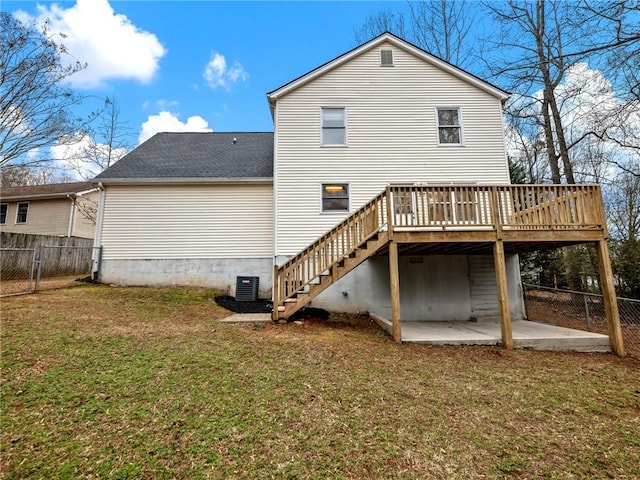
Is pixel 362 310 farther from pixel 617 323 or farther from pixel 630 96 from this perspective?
pixel 630 96

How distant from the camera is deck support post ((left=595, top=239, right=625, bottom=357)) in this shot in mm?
6515

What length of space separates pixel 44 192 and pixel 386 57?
2077 centimetres

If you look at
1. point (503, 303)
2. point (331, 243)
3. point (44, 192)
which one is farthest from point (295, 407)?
point (44, 192)

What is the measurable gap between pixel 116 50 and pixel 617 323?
62.3 feet

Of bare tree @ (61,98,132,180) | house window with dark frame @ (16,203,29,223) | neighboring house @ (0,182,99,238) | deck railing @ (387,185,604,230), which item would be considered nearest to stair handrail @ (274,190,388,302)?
deck railing @ (387,185,604,230)

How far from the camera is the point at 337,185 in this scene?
10586 millimetres

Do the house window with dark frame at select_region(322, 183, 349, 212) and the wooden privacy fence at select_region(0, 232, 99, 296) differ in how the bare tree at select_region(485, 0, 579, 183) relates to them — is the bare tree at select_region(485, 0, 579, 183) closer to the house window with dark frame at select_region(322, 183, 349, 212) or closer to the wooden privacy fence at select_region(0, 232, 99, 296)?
the house window with dark frame at select_region(322, 183, 349, 212)

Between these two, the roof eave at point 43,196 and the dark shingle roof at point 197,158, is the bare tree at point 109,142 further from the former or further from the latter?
the dark shingle roof at point 197,158

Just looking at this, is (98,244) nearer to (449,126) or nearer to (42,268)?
(42,268)

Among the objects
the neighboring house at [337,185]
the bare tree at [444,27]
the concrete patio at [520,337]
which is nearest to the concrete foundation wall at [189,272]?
the neighboring house at [337,185]

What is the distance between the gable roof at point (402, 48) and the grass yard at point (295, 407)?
873 cm

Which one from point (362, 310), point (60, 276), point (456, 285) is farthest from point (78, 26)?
point (456, 285)

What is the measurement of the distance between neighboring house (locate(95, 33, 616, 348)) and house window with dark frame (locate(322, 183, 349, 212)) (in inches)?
1.4

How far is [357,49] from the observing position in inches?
443
